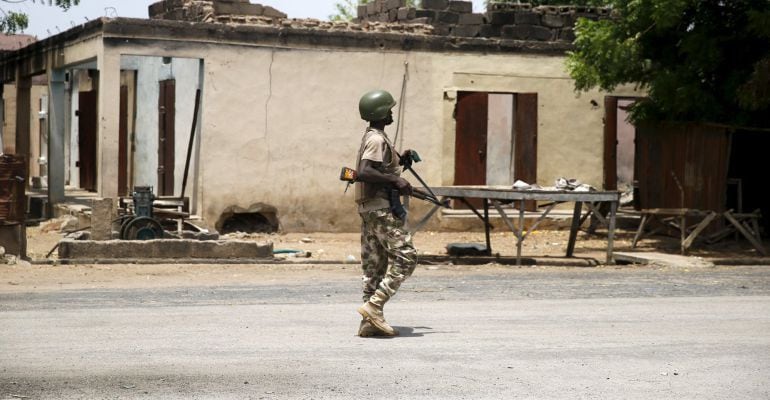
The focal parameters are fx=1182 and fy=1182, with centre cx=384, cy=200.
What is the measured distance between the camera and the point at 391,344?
8.14m

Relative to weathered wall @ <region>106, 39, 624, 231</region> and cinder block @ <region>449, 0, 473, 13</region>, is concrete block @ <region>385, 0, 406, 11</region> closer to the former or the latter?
cinder block @ <region>449, 0, 473, 13</region>

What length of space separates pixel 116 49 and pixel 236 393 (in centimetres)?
1259

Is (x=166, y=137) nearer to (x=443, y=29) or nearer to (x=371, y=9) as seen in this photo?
(x=371, y=9)

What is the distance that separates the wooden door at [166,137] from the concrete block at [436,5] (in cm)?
493

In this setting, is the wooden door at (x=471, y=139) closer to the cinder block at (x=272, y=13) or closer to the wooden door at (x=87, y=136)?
the cinder block at (x=272, y=13)

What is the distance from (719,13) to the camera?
1786 centimetres

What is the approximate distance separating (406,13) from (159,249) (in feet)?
29.0

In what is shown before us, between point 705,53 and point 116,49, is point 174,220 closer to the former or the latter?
point 116,49

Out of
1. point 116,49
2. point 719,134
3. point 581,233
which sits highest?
point 116,49

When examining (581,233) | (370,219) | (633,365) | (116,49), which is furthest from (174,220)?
(633,365)

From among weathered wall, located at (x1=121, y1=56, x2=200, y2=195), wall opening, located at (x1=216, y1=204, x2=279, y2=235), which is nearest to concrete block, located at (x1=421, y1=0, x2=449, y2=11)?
weathered wall, located at (x1=121, y1=56, x2=200, y2=195)

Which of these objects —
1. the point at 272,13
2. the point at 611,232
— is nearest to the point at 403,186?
the point at 611,232

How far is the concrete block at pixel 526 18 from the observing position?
21656 millimetres

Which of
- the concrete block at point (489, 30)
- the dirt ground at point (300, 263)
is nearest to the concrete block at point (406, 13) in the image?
the concrete block at point (489, 30)
